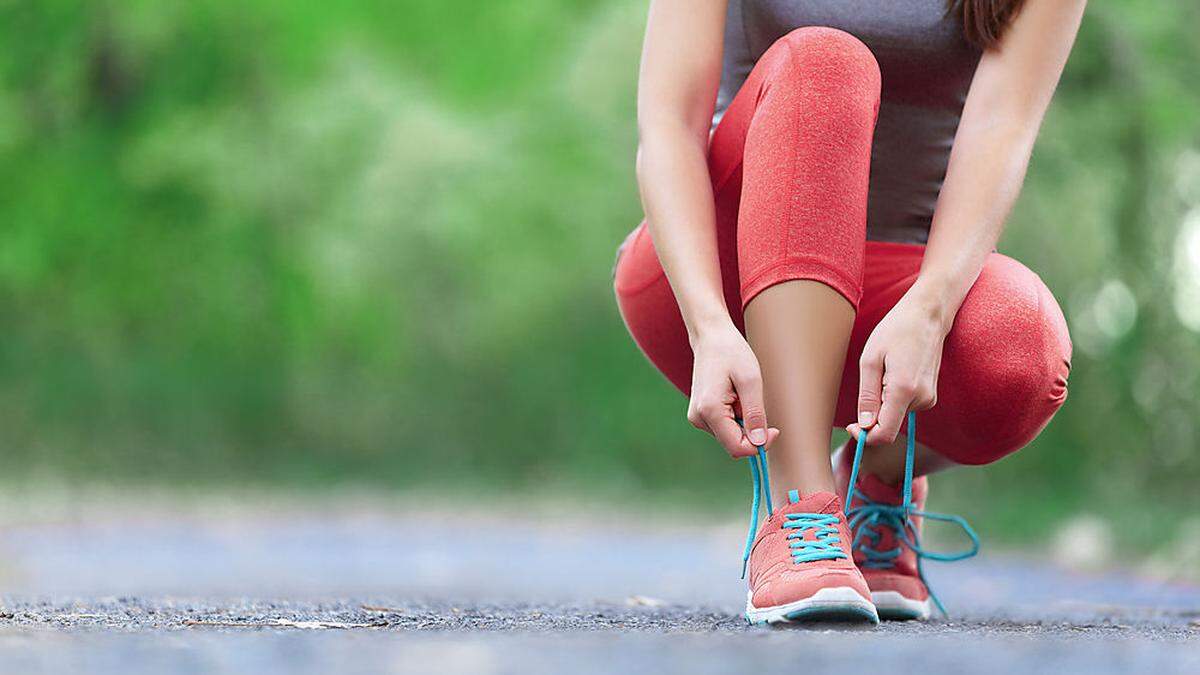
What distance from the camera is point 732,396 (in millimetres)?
1541

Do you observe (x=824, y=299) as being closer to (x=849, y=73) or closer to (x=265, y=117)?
(x=849, y=73)

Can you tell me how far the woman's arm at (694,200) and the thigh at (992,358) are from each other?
255mm

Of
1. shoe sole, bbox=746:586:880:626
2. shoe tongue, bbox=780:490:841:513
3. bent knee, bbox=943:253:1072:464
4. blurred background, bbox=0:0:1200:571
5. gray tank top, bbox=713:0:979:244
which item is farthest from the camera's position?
blurred background, bbox=0:0:1200:571

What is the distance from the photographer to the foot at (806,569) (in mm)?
1458

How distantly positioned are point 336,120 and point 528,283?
1.85m

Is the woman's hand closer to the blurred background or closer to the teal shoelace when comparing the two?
the teal shoelace

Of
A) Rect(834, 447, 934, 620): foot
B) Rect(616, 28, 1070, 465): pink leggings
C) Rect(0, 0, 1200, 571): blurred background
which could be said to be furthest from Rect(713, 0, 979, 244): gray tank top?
Rect(0, 0, 1200, 571): blurred background

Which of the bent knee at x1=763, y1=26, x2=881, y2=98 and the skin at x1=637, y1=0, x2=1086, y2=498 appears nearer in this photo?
the skin at x1=637, y1=0, x2=1086, y2=498

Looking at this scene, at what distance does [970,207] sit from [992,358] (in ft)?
0.55

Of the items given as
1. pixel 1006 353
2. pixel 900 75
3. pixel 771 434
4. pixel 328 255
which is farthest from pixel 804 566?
pixel 328 255

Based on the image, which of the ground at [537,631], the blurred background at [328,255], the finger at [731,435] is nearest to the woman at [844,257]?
the finger at [731,435]

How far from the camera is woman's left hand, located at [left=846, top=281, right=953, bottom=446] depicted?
1518mm

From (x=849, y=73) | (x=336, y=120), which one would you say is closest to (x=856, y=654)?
(x=849, y=73)

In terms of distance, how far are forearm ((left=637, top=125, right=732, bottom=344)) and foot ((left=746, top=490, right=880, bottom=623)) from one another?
215 mm
